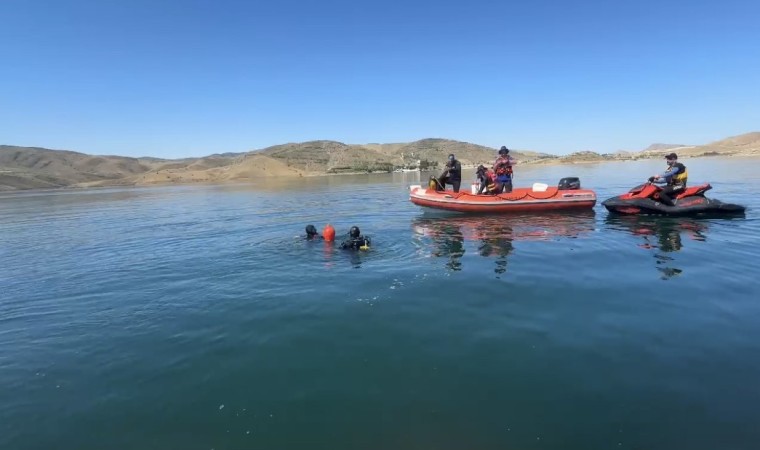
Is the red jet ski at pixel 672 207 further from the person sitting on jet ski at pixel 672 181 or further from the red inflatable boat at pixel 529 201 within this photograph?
the red inflatable boat at pixel 529 201

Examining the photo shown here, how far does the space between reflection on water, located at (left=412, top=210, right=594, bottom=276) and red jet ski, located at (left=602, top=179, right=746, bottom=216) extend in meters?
1.28

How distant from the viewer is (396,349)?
5.84 m

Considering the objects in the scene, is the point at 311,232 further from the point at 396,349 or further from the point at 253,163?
the point at 253,163

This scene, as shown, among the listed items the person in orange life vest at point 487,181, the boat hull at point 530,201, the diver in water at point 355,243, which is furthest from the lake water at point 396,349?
the person in orange life vest at point 487,181

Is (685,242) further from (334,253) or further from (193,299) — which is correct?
(193,299)

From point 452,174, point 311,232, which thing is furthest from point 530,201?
point 311,232

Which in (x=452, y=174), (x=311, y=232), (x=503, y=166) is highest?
(x=503, y=166)

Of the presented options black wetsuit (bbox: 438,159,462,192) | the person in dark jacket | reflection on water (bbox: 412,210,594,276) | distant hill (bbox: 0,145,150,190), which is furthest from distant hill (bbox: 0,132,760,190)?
reflection on water (bbox: 412,210,594,276)

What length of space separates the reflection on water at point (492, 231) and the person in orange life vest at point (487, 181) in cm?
167

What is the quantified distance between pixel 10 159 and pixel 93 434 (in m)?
185

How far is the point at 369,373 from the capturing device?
523 cm

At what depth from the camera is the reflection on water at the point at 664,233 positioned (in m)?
9.72

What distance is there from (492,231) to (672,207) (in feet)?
23.2

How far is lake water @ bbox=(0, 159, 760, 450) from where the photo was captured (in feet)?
13.8
